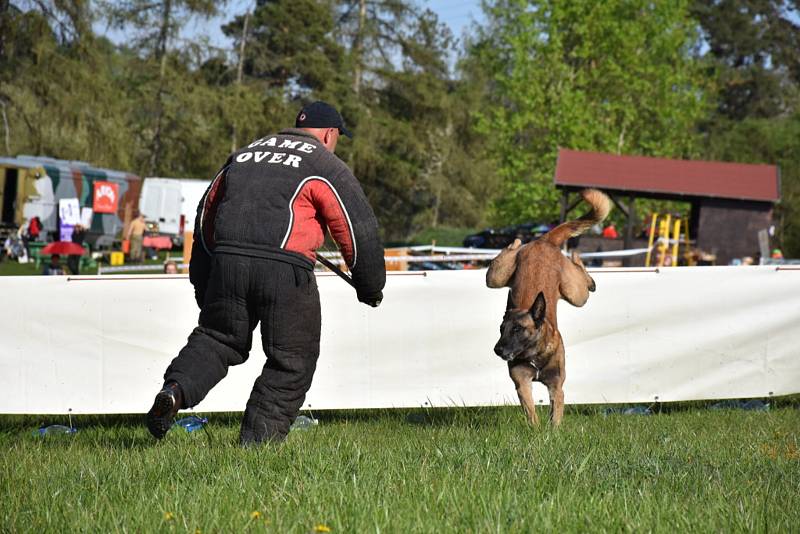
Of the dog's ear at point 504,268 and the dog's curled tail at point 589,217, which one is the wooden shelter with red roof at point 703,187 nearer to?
the dog's curled tail at point 589,217

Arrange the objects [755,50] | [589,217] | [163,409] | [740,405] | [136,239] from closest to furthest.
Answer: [163,409] < [589,217] < [740,405] < [136,239] < [755,50]

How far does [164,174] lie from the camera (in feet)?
148

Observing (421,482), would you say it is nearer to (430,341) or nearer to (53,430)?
(430,341)

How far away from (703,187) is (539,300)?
80.5ft

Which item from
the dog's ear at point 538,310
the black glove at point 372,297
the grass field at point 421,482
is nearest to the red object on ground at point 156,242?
the grass field at point 421,482

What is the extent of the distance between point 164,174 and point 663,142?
2193 centimetres

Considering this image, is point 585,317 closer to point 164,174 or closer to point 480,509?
point 480,509

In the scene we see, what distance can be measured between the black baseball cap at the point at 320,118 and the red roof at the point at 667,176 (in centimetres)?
2362

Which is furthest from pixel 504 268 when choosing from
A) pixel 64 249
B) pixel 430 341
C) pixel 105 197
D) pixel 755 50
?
pixel 755 50

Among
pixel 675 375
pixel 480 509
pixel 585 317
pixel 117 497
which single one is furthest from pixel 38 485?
pixel 675 375

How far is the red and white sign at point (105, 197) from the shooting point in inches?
1372

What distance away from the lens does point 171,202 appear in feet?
131

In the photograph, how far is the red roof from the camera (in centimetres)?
2942

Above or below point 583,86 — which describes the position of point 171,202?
below
